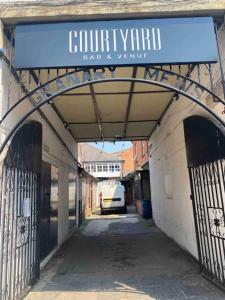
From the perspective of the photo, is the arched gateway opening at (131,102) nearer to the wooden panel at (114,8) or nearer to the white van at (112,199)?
the wooden panel at (114,8)

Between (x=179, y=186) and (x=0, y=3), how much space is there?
5623 mm

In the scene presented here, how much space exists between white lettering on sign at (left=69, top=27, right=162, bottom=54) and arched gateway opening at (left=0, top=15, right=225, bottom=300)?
14 millimetres

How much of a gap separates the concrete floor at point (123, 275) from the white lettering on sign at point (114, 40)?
12.0 feet

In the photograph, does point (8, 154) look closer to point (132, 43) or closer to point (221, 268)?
point (132, 43)

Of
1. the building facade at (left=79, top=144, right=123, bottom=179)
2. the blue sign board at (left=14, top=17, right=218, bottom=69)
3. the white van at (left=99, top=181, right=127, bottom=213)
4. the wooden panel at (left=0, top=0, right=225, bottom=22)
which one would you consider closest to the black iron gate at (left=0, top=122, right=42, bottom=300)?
the blue sign board at (left=14, top=17, right=218, bottom=69)

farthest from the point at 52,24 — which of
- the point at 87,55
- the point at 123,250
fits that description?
the point at 123,250

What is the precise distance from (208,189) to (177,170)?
2.79 metres

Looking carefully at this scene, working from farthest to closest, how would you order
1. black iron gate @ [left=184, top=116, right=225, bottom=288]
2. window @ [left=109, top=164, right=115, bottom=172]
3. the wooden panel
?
1. window @ [left=109, top=164, right=115, bottom=172]
2. black iron gate @ [left=184, top=116, right=225, bottom=288]
3. the wooden panel

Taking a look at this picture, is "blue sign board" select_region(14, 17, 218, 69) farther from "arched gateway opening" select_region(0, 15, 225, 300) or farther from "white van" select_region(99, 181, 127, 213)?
"white van" select_region(99, 181, 127, 213)

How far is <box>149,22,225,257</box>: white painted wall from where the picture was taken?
591 centimetres

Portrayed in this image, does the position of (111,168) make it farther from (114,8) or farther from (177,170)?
(114,8)

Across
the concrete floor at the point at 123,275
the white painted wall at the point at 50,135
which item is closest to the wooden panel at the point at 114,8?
the white painted wall at the point at 50,135

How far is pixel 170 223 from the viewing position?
8.62 meters

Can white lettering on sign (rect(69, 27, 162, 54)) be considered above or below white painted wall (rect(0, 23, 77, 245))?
above
